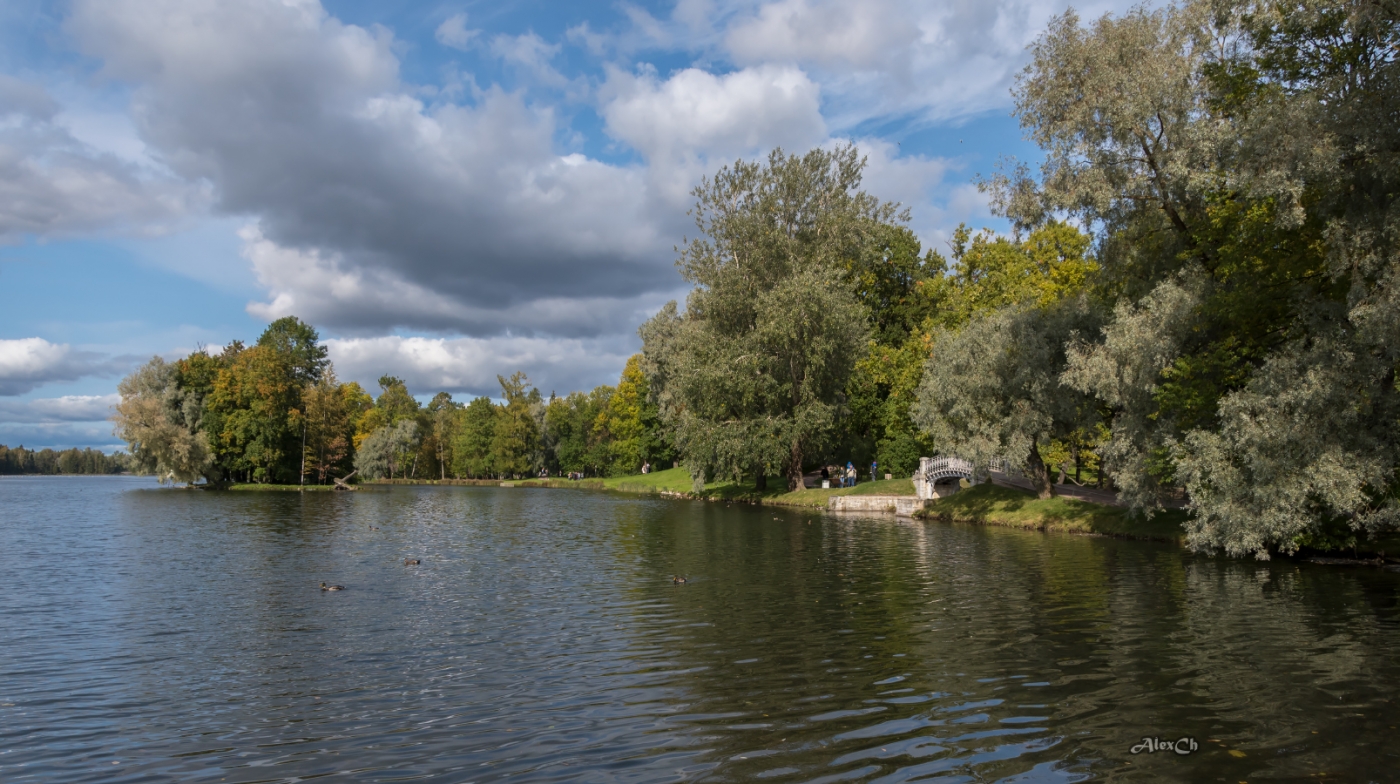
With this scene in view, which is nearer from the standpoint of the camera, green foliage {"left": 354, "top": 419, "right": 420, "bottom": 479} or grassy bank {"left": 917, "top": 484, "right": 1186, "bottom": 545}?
grassy bank {"left": 917, "top": 484, "right": 1186, "bottom": 545}

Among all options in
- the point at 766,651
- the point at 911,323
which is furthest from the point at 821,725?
the point at 911,323

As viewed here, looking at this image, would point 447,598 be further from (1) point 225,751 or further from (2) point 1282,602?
(2) point 1282,602

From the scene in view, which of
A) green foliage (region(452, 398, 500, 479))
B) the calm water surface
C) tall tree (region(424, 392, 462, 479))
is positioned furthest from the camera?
tall tree (region(424, 392, 462, 479))

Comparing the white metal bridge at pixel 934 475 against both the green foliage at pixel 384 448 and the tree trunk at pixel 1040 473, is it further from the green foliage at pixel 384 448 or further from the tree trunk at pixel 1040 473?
the green foliage at pixel 384 448

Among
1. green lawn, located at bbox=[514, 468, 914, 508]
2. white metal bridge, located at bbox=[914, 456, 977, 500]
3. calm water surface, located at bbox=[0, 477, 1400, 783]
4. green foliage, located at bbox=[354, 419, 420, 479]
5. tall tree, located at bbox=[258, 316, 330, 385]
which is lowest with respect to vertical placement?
calm water surface, located at bbox=[0, 477, 1400, 783]

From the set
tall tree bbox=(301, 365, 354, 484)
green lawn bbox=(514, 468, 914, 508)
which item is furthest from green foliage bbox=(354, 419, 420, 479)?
green lawn bbox=(514, 468, 914, 508)

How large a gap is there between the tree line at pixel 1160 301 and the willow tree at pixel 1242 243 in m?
0.08

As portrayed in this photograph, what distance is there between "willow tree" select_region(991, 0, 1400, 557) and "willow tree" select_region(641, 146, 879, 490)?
67.1ft

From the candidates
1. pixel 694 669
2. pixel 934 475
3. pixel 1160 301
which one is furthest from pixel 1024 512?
pixel 694 669

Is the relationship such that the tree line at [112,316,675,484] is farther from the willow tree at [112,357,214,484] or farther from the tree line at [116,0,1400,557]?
the tree line at [116,0,1400,557]

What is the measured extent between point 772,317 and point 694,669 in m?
37.8

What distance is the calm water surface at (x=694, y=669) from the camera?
29.0ft

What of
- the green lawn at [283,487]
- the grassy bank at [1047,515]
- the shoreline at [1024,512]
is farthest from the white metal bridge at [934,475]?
the green lawn at [283,487]

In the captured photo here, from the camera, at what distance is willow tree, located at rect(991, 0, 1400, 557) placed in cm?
2047
